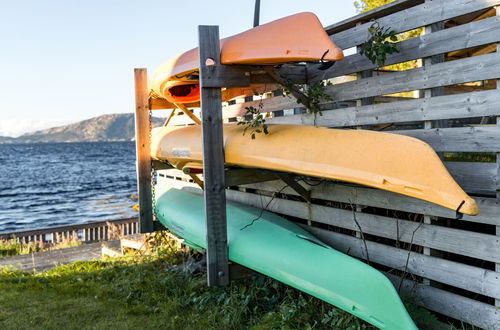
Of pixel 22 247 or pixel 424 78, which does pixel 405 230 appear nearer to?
→ pixel 424 78

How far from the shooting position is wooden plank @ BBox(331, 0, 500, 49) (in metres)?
3.22

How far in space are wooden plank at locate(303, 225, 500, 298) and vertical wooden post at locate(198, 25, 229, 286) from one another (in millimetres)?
1131

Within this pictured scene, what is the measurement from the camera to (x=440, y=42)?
3.43m

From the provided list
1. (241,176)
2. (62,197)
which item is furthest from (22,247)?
(62,197)

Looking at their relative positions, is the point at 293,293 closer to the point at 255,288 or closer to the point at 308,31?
the point at 255,288

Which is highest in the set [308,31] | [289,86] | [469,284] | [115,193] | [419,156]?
[308,31]

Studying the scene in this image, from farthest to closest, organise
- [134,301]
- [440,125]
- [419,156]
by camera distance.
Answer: [134,301] → [440,125] → [419,156]

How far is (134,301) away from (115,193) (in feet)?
109

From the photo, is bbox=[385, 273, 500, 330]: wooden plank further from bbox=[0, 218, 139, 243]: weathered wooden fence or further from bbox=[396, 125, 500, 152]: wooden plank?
bbox=[0, 218, 139, 243]: weathered wooden fence

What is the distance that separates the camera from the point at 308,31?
147 inches

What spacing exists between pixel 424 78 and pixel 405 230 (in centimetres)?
120

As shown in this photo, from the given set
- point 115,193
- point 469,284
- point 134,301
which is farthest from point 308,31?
point 115,193

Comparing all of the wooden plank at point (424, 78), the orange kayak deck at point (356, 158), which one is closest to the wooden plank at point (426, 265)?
the orange kayak deck at point (356, 158)

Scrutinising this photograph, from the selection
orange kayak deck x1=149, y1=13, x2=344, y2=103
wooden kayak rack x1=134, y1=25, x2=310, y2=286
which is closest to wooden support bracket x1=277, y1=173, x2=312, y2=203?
wooden kayak rack x1=134, y1=25, x2=310, y2=286
